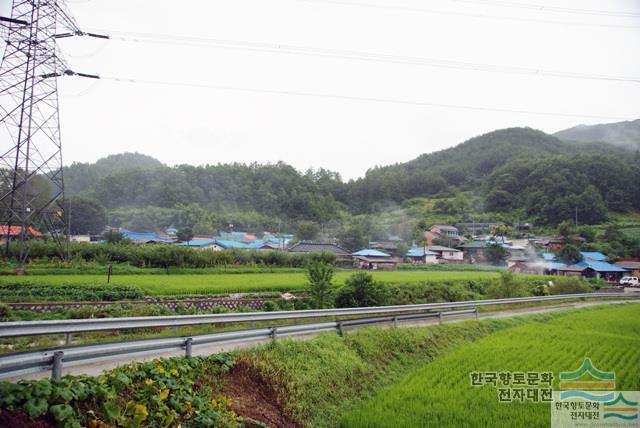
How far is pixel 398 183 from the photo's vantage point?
116m

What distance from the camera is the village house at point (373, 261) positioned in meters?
61.1

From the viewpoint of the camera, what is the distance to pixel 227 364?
766cm

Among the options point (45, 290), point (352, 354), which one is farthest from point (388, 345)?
point (45, 290)

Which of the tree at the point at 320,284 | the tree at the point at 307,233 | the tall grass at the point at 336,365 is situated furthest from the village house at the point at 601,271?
the tall grass at the point at 336,365

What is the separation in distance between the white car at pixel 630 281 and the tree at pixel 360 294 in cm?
3974

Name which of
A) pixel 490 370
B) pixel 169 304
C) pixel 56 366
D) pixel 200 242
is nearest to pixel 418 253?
pixel 200 242

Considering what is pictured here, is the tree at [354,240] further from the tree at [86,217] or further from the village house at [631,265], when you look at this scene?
the tree at [86,217]

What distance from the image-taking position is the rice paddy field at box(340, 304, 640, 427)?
25.0 feet

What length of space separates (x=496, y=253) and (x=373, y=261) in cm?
1999

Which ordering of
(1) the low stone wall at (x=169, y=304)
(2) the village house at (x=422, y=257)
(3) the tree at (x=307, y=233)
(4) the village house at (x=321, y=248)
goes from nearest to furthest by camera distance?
(1) the low stone wall at (x=169, y=304), (4) the village house at (x=321, y=248), (2) the village house at (x=422, y=257), (3) the tree at (x=307, y=233)

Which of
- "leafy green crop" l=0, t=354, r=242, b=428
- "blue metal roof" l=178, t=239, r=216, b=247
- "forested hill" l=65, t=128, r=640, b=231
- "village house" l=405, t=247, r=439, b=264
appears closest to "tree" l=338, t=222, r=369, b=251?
"village house" l=405, t=247, r=439, b=264

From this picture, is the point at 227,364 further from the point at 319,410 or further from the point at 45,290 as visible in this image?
the point at 45,290

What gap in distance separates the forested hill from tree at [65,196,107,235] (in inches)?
296

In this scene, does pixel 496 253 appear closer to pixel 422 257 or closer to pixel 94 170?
pixel 422 257
